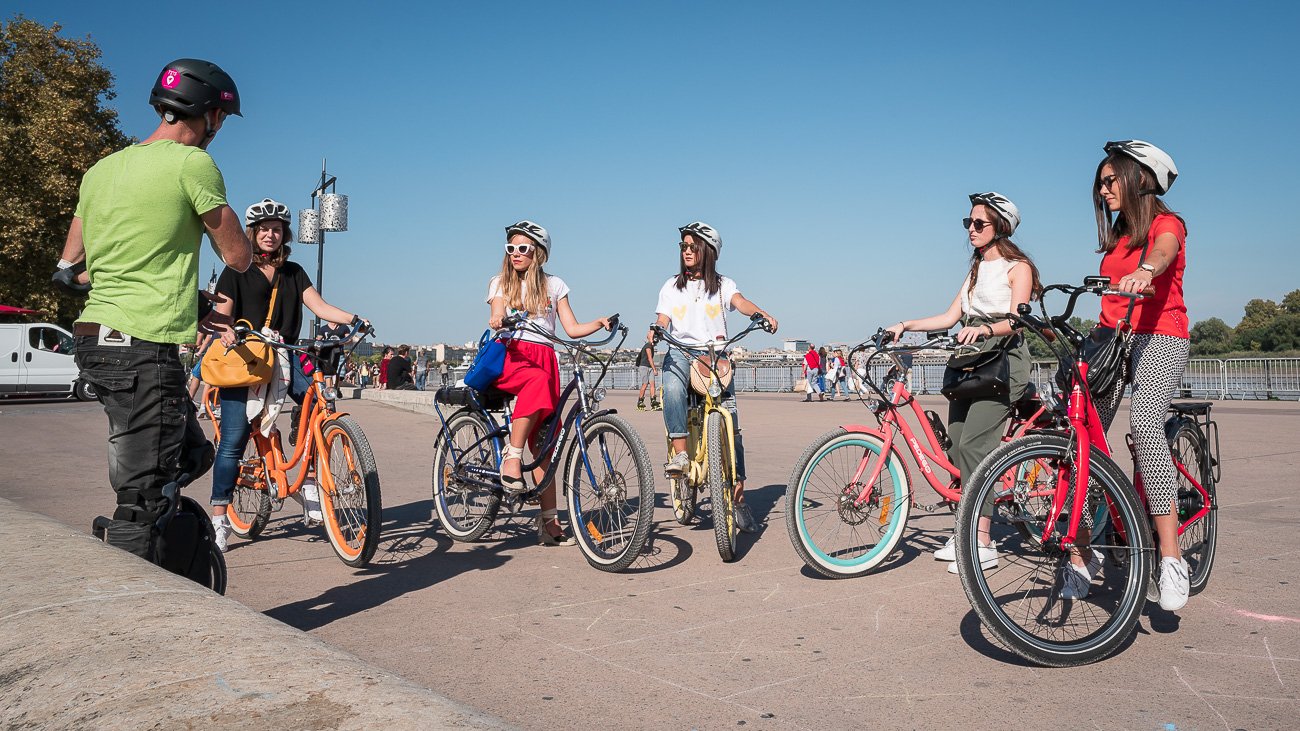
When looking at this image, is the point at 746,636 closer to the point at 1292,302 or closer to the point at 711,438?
the point at 711,438

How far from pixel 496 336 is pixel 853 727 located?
11.2ft

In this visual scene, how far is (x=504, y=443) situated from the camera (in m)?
5.86

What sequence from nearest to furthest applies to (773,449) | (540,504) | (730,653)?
(730,653), (540,504), (773,449)

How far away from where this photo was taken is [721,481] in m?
5.25

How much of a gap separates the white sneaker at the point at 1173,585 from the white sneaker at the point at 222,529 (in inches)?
193

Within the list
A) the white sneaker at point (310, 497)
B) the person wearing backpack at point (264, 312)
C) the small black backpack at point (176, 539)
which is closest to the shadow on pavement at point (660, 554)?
the person wearing backpack at point (264, 312)

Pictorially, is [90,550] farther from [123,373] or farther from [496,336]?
[496,336]

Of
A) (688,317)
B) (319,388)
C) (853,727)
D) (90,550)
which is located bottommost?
(853,727)

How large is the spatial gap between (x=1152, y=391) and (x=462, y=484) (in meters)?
3.81

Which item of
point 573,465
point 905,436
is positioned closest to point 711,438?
point 573,465

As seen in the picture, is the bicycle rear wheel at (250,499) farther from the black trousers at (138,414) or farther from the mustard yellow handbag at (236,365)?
the black trousers at (138,414)

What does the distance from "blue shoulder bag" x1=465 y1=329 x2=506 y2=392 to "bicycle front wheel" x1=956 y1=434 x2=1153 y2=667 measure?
9.70 feet

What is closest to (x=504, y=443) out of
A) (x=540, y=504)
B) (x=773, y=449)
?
(x=540, y=504)

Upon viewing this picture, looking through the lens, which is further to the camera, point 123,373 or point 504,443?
point 504,443
